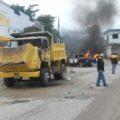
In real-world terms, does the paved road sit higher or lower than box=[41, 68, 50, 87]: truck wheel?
lower

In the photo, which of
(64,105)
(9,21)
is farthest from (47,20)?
(64,105)

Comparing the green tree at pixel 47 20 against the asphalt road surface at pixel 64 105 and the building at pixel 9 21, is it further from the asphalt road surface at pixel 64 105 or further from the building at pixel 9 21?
the asphalt road surface at pixel 64 105

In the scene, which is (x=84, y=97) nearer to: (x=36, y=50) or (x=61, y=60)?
(x=36, y=50)

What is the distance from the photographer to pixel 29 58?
20.8 m

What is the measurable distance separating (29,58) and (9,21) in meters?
21.4

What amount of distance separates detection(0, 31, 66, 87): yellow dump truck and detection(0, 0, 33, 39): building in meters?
13.7


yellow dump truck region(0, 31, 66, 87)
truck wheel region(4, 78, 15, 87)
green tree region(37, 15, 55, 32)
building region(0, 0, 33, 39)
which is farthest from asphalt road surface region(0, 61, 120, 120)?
green tree region(37, 15, 55, 32)

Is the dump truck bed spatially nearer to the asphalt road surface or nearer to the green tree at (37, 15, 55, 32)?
the asphalt road surface

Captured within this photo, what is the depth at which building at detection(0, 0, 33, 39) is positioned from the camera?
3881 centimetres

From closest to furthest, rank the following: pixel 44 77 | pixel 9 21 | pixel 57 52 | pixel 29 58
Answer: pixel 29 58, pixel 44 77, pixel 57 52, pixel 9 21

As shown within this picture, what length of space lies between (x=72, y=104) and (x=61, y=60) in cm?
1151

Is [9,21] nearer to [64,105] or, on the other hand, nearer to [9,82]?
[9,82]

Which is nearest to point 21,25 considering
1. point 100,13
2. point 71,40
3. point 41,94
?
point 100,13

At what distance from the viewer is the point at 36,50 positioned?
2106 cm
